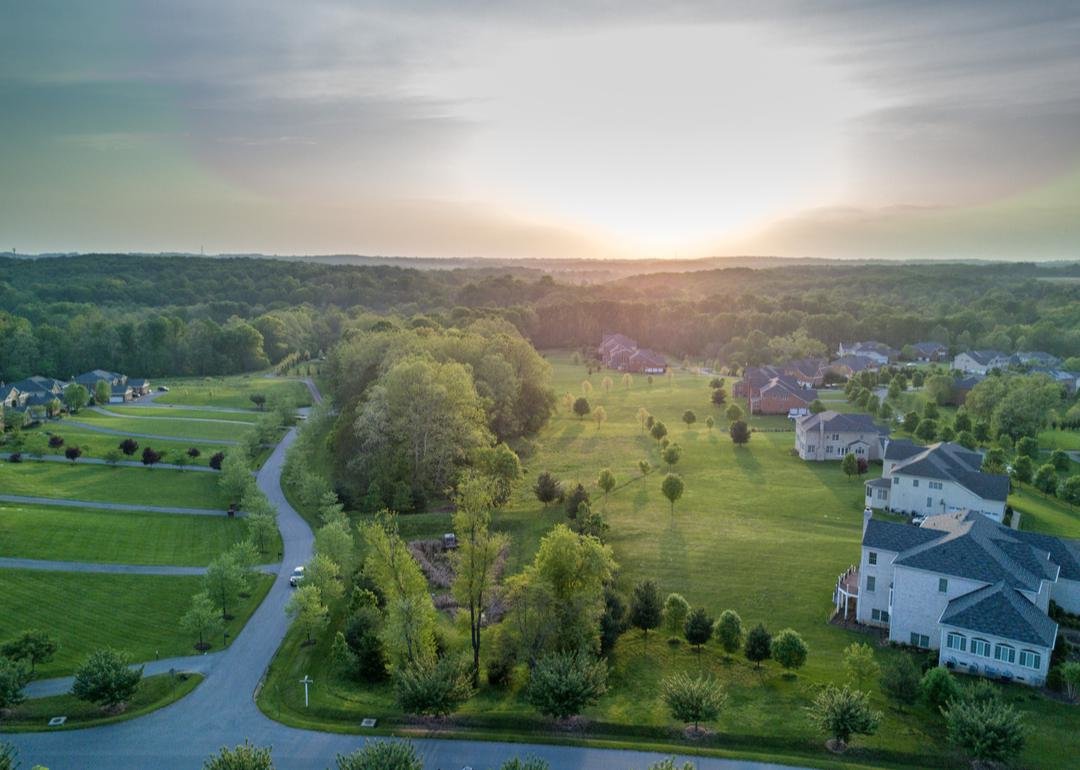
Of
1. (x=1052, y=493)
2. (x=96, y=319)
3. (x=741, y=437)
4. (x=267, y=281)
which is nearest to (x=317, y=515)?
(x=741, y=437)

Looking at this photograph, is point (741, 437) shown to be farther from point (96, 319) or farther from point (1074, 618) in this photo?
point (96, 319)

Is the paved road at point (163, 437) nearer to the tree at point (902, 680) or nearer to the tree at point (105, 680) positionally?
the tree at point (105, 680)

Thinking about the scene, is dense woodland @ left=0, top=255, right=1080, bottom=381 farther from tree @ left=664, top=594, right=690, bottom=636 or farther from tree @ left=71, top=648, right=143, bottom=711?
tree @ left=71, top=648, right=143, bottom=711

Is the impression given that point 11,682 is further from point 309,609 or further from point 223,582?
point 309,609

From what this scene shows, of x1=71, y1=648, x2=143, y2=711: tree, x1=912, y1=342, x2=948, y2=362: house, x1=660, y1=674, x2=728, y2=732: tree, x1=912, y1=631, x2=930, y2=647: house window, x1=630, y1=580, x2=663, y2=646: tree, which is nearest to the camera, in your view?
x1=660, y1=674, x2=728, y2=732: tree

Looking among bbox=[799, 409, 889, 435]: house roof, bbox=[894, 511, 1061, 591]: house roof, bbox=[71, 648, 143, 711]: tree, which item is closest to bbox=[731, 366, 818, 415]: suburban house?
bbox=[799, 409, 889, 435]: house roof

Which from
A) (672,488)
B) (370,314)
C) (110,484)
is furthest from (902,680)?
(370,314)
